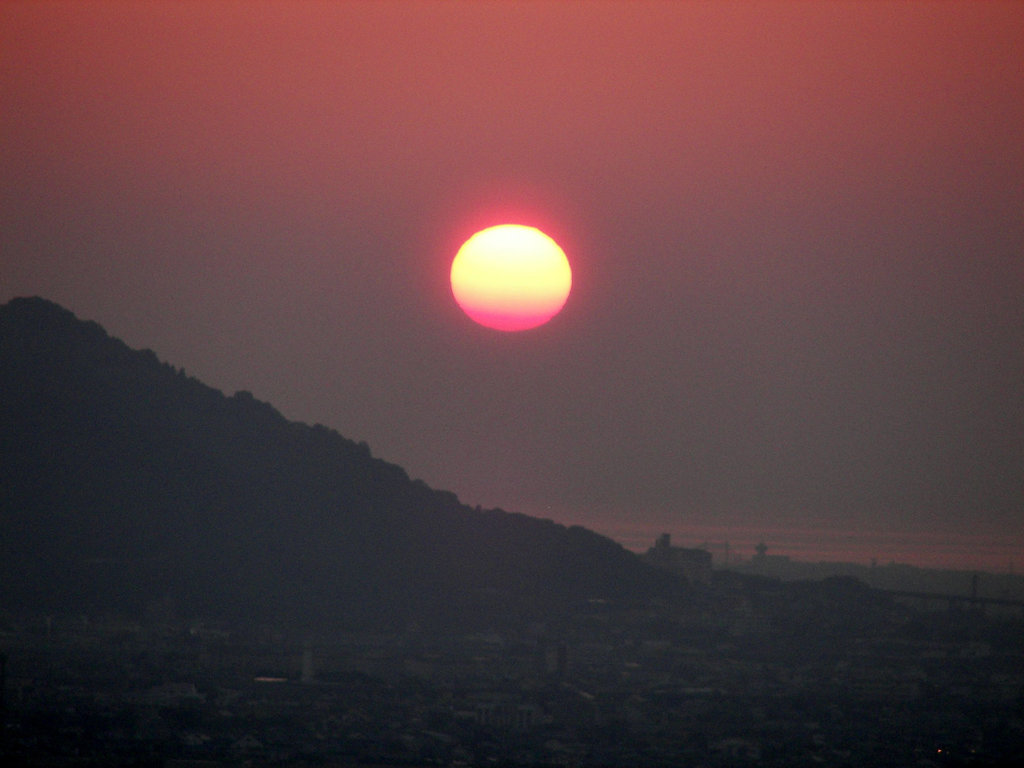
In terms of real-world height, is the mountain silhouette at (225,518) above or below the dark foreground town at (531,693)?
above

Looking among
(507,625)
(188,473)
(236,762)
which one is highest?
(188,473)

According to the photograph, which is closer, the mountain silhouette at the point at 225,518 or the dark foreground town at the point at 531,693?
the dark foreground town at the point at 531,693

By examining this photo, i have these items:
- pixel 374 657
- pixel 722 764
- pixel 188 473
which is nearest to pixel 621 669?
pixel 374 657

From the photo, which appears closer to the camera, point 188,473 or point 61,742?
point 61,742

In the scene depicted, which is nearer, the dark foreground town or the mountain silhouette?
the dark foreground town

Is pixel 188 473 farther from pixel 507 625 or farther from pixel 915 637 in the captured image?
pixel 915 637

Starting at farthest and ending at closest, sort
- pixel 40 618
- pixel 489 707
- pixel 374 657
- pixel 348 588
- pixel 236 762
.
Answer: pixel 348 588 < pixel 40 618 < pixel 374 657 < pixel 489 707 < pixel 236 762
